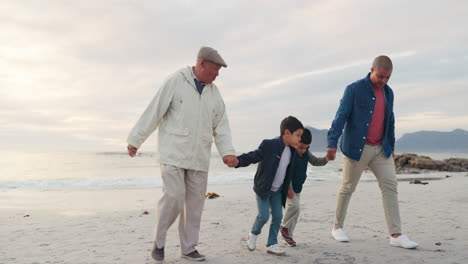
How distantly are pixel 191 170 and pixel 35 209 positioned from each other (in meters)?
6.41

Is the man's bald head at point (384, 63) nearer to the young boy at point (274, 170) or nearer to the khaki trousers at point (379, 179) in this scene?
the khaki trousers at point (379, 179)

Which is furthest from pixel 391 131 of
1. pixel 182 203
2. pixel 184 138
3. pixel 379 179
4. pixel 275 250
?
pixel 182 203

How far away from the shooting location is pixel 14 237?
5.68 metres

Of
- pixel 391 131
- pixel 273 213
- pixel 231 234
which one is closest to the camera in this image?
pixel 273 213

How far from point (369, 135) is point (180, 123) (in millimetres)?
2473

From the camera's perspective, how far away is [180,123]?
3.98 metres

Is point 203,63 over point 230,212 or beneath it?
over

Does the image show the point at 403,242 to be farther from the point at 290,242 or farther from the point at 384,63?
the point at 384,63

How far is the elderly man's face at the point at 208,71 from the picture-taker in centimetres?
405

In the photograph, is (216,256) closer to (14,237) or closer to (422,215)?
(14,237)

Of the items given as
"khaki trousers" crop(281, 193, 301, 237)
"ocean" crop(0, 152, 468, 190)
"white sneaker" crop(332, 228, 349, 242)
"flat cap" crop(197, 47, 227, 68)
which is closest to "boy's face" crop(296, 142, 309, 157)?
"khaki trousers" crop(281, 193, 301, 237)

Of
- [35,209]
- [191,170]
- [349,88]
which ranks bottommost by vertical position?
[35,209]

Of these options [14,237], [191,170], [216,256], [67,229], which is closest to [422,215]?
[216,256]

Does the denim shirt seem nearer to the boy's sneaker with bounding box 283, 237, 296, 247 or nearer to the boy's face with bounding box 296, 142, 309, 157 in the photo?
the boy's face with bounding box 296, 142, 309, 157
